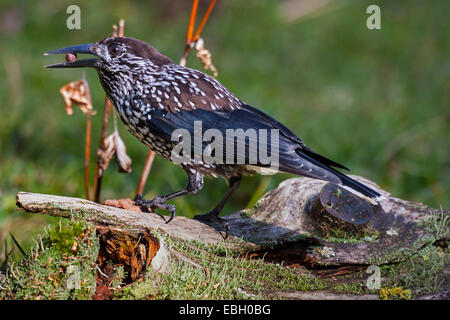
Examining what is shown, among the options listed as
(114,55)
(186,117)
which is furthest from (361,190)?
(114,55)

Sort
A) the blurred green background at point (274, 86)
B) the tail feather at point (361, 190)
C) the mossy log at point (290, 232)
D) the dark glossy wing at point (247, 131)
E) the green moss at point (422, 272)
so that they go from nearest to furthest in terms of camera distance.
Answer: the mossy log at point (290, 232), the green moss at point (422, 272), the tail feather at point (361, 190), the dark glossy wing at point (247, 131), the blurred green background at point (274, 86)

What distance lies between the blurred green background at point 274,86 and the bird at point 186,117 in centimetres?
107

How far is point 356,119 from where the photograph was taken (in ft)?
25.2

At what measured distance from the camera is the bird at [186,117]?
3580 mm

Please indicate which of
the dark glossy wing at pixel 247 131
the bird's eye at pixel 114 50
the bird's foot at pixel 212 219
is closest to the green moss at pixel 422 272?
the dark glossy wing at pixel 247 131

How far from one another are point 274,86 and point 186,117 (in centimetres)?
493

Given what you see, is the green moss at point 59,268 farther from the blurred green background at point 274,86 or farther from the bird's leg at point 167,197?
the blurred green background at point 274,86

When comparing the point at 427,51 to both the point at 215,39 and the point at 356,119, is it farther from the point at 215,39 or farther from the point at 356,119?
the point at 215,39

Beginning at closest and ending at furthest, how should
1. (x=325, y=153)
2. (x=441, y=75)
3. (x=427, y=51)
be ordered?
(x=325, y=153) → (x=441, y=75) → (x=427, y=51)

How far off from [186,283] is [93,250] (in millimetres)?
502

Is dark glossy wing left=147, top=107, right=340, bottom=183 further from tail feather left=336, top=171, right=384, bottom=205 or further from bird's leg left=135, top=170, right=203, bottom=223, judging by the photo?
bird's leg left=135, top=170, right=203, bottom=223

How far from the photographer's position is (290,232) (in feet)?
11.7
